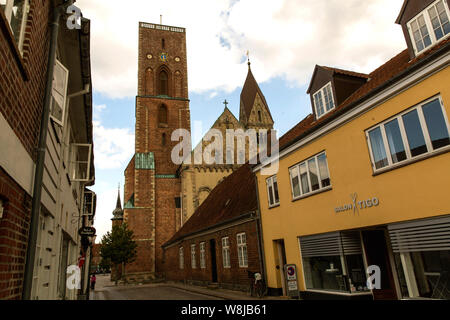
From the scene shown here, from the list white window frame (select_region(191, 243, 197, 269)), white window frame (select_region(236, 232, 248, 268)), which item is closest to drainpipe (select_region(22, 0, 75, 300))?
white window frame (select_region(236, 232, 248, 268))

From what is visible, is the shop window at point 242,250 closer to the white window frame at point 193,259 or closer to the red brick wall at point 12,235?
the white window frame at point 193,259

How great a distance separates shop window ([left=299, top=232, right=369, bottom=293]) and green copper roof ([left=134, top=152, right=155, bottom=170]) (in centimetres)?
3020

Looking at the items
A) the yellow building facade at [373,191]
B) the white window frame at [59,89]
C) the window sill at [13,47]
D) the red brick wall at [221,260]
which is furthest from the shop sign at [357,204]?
the window sill at [13,47]

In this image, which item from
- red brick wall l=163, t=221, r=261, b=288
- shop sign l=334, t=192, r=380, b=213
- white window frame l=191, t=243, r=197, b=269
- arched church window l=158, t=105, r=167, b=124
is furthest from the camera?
arched church window l=158, t=105, r=167, b=124

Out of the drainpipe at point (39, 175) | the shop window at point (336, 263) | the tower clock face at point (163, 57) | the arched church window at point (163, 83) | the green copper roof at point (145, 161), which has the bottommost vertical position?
the shop window at point (336, 263)

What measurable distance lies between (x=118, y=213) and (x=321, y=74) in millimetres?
54262

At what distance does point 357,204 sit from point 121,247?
29.2 metres

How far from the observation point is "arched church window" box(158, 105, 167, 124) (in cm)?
4297

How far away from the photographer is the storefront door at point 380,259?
9625 mm

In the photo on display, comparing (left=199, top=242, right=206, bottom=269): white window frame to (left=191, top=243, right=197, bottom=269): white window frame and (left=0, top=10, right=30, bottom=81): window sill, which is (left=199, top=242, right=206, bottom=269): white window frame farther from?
(left=0, top=10, right=30, bottom=81): window sill

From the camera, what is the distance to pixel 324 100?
12.7 meters

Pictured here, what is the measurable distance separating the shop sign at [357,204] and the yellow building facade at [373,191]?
3cm
